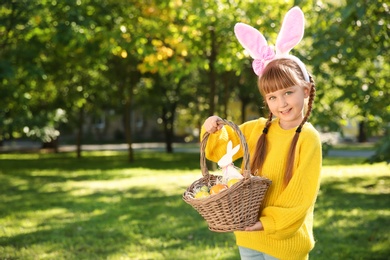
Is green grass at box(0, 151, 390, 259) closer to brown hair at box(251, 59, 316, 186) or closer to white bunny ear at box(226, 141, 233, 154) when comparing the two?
white bunny ear at box(226, 141, 233, 154)

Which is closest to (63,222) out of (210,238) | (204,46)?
(210,238)

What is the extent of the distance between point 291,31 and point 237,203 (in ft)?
3.02

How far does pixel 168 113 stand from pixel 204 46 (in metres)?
10.4

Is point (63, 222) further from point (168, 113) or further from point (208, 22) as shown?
point (168, 113)

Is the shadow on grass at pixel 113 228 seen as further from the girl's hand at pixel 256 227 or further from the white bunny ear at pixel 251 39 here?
the white bunny ear at pixel 251 39

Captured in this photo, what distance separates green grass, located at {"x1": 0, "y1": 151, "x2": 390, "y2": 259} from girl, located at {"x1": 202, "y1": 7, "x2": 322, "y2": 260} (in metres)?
3.01

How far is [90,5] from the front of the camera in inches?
536

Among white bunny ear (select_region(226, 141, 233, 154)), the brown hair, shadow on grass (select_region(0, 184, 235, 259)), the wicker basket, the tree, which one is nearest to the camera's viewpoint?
the wicker basket

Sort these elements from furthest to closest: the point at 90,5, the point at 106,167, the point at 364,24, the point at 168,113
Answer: the point at 168,113
the point at 106,167
the point at 90,5
the point at 364,24

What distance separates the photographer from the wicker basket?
8.89ft

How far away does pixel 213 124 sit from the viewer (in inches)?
120

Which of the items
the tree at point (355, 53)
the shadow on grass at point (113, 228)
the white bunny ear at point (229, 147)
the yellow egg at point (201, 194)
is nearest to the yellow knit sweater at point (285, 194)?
the white bunny ear at point (229, 147)

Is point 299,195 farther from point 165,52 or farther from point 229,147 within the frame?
point 165,52

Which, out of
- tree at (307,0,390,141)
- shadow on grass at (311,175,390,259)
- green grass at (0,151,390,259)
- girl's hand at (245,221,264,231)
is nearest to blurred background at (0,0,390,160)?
tree at (307,0,390,141)
